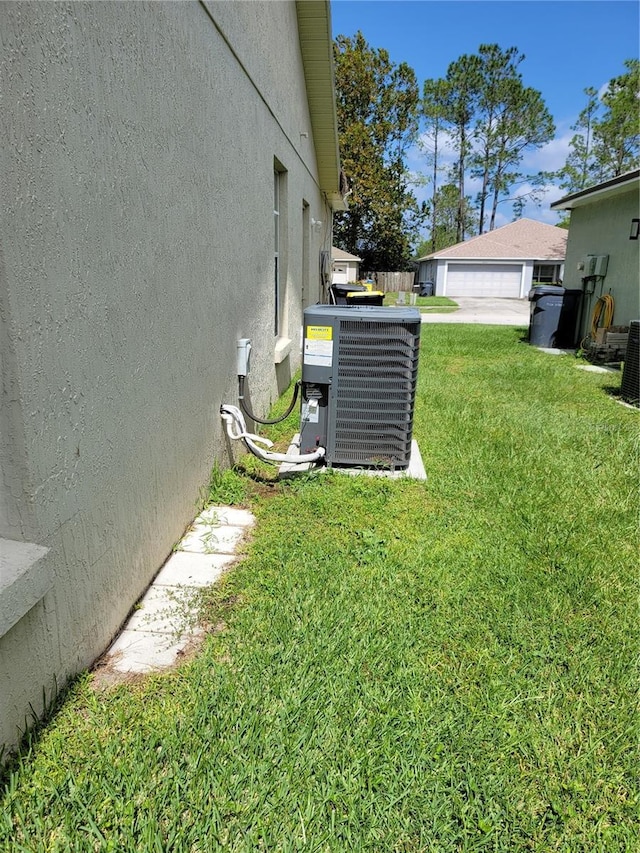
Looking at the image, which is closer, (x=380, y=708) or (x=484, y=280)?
(x=380, y=708)

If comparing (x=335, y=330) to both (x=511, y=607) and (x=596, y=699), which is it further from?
(x=596, y=699)

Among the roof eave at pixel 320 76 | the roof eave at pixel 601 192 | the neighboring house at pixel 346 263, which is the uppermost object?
the roof eave at pixel 320 76

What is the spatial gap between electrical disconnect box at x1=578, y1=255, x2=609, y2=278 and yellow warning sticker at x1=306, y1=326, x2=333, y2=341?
967 cm

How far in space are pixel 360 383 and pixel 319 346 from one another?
41 cm

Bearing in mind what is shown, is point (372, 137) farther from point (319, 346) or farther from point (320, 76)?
point (319, 346)

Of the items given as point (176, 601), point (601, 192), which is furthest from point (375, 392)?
point (601, 192)

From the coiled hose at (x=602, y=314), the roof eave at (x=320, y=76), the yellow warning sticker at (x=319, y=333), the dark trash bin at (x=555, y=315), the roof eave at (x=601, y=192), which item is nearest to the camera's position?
the yellow warning sticker at (x=319, y=333)

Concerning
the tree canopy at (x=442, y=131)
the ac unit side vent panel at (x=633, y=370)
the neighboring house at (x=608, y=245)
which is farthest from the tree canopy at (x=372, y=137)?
the ac unit side vent panel at (x=633, y=370)

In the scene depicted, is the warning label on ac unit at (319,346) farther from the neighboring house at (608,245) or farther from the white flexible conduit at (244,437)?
the neighboring house at (608,245)

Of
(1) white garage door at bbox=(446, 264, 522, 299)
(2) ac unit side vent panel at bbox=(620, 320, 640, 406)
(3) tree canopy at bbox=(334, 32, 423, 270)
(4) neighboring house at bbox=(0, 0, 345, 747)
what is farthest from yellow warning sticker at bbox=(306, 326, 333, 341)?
(1) white garage door at bbox=(446, 264, 522, 299)

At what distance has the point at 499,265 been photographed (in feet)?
120

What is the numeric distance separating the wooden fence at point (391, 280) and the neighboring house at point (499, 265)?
200 centimetres

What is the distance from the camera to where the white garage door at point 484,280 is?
36469mm

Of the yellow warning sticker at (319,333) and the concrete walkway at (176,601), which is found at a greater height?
the yellow warning sticker at (319,333)
